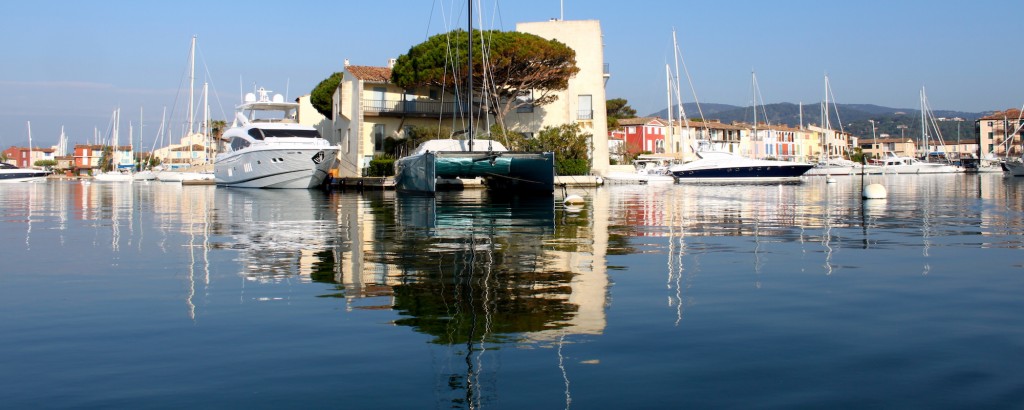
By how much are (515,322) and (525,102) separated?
4534 cm

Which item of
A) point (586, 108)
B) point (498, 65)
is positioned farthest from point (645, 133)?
point (498, 65)

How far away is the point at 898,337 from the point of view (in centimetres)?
591

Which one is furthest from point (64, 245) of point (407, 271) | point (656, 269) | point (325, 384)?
point (325, 384)

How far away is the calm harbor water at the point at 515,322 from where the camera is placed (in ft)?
15.2

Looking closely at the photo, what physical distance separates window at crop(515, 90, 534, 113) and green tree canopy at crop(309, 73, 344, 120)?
1489 centimetres

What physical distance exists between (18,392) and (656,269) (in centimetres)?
625

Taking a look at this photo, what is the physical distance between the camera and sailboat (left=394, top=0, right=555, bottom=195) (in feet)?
101

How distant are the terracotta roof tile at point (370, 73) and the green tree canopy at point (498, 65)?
5.59 ft

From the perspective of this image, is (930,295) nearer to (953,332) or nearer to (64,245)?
(953,332)

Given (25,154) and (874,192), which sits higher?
(25,154)

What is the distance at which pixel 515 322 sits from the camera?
6355 mm

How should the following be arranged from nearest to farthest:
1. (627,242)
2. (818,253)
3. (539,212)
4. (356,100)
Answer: (818,253) < (627,242) < (539,212) < (356,100)

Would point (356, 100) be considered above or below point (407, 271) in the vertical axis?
above

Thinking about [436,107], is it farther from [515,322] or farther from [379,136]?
[515,322]
